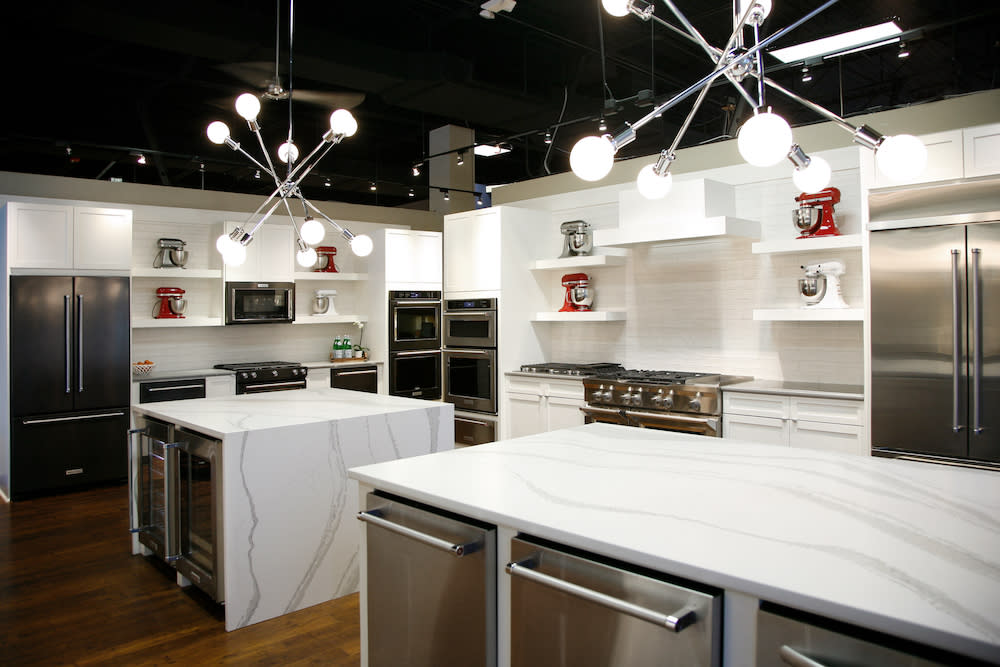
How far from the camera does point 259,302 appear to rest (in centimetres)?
651

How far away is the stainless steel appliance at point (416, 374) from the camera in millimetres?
7012

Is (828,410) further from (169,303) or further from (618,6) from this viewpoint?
(169,303)

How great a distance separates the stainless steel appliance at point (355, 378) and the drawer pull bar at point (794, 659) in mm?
5927

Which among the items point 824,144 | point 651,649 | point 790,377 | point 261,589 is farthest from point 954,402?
point 261,589

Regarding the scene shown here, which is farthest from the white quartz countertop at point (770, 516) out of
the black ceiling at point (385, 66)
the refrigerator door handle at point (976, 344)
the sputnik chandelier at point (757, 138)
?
the black ceiling at point (385, 66)

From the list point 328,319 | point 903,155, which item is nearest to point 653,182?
point 903,155

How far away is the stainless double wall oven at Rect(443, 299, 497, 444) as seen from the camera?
20.8 ft

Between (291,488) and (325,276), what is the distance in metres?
4.09

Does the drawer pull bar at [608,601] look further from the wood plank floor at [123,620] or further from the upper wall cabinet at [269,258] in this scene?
the upper wall cabinet at [269,258]

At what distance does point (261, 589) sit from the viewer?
3.13 m

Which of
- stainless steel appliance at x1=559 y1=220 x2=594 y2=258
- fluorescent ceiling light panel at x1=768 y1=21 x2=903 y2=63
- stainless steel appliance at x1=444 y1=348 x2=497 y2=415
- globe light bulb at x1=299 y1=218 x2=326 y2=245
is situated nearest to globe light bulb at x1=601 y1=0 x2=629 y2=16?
globe light bulb at x1=299 y1=218 x2=326 y2=245

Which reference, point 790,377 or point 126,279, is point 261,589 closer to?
point 126,279

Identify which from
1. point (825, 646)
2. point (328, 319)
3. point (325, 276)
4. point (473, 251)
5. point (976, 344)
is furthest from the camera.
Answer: point (328, 319)

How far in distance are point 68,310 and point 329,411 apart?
9.96 ft
